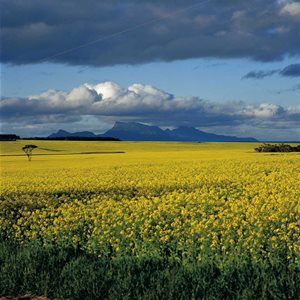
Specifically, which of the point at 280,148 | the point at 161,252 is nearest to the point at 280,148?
the point at 280,148

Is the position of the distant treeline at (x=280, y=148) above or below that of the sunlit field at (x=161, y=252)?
above

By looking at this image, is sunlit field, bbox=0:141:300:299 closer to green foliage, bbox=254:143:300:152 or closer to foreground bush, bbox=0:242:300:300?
foreground bush, bbox=0:242:300:300

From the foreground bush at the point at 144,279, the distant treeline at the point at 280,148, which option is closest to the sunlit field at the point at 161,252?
the foreground bush at the point at 144,279

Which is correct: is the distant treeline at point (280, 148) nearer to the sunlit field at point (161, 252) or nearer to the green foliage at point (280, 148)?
the green foliage at point (280, 148)

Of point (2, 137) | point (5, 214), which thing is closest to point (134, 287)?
point (5, 214)

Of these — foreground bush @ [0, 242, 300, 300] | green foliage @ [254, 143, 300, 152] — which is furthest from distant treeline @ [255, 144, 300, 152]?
foreground bush @ [0, 242, 300, 300]

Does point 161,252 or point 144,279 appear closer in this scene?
point 144,279

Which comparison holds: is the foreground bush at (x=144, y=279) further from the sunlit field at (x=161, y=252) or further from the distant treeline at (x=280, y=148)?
the distant treeline at (x=280, y=148)

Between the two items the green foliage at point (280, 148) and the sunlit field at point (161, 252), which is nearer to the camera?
the sunlit field at point (161, 252)

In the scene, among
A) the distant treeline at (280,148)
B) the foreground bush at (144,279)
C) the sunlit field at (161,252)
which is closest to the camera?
the foreground bush at (144,279)

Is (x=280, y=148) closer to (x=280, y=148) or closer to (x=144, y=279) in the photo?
(x=280, y=148)

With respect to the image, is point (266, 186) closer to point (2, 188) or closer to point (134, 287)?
point (2, 188)

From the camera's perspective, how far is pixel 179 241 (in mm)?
10703

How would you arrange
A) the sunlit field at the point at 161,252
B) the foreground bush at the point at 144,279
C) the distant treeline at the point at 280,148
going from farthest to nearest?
1. the distant treeline at the point at 280,148
2. the sunlit field at the point at 161,252
3. the foreground bush at the point at 144,279
